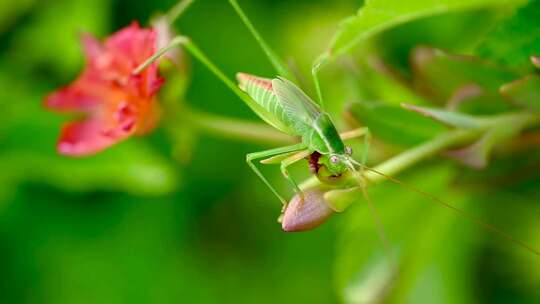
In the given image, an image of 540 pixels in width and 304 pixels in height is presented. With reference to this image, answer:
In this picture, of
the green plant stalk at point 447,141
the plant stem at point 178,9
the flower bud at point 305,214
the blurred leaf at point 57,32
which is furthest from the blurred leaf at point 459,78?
the blurred leaf at point 57,32

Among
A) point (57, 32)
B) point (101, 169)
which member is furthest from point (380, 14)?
point (57, 32)

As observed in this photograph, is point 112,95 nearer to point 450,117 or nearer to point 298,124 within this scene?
point 298,124

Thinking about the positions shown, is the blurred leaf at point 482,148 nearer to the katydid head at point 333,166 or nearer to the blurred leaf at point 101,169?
the katydid head at point 333,166

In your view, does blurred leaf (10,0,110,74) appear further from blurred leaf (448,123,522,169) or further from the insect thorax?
blurred leaf (448,123,522,169)

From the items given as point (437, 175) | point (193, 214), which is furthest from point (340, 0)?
point (437, 175)

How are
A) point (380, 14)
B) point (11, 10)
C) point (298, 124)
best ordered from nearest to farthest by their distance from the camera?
point (380, 14) < point (298, 124) < point (11, 10)

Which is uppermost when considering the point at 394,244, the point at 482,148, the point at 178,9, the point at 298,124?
the point at 178,9
